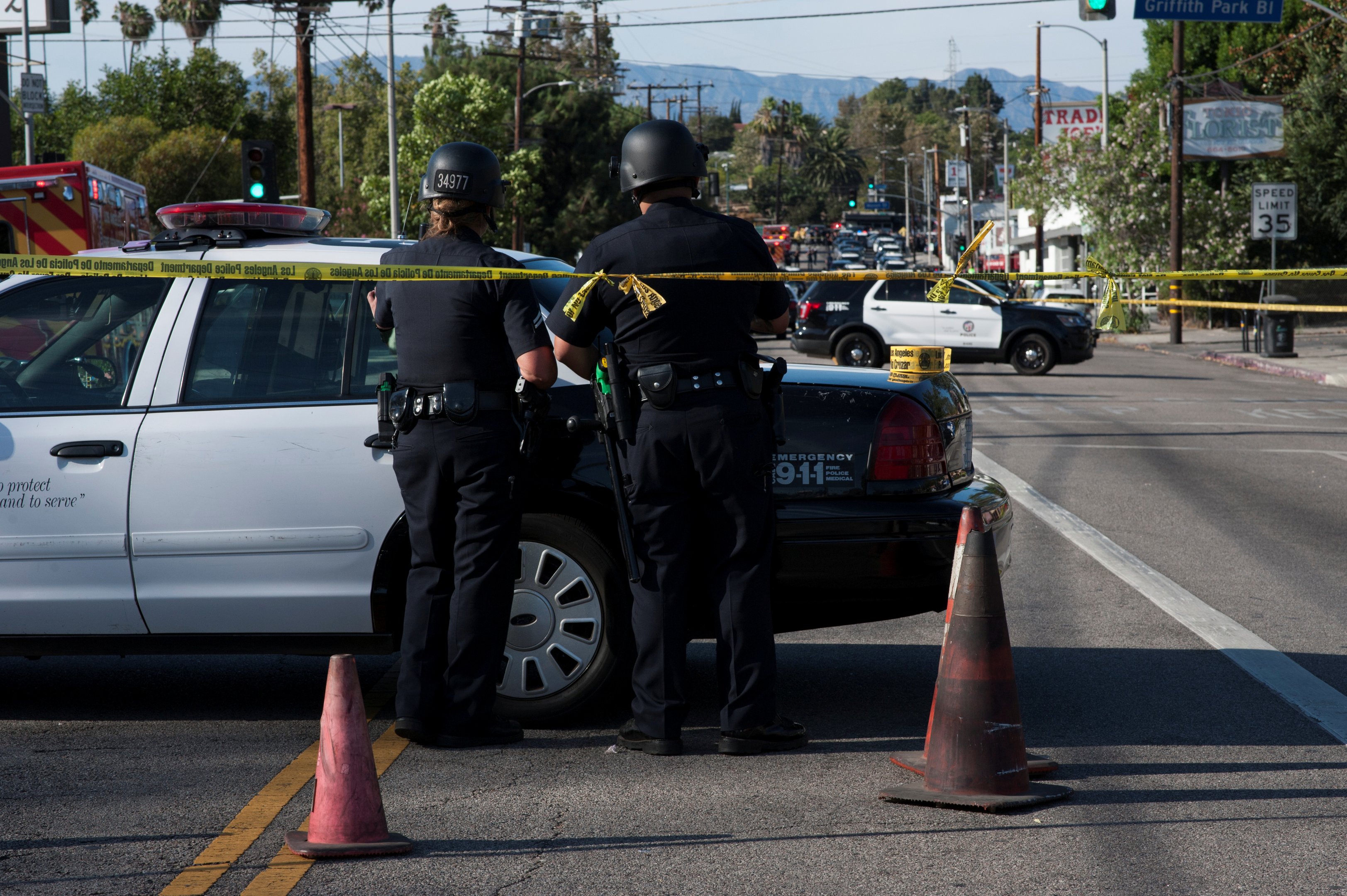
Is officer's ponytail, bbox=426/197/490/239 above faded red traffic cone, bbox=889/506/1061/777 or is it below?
above

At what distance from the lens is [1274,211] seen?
30.4 metres

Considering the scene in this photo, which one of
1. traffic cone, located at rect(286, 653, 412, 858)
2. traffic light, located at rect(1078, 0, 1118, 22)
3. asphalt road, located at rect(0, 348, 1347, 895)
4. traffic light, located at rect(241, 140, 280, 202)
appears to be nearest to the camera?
asphalt road, located at rect(0, 348, 1347, 895)

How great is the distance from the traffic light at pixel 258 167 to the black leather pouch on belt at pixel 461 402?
1406 centimetres

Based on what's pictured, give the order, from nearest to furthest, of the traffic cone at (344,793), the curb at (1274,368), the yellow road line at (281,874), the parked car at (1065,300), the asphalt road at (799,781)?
the yellow road line at (281,874) < the asphalt road at (799,781) < the traffic cone at (344,793) < the parked car at (1065,300) < the curb at (1274,368)

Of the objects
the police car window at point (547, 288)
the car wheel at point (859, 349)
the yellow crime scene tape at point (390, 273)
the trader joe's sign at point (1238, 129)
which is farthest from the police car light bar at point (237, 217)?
the trader joe's sign at point (1238, 129)

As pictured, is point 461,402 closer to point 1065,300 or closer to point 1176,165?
point 1065,300

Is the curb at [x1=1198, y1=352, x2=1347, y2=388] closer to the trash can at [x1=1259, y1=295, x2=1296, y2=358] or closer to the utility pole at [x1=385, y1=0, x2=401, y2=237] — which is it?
the trash can at [x1=1259, y1=295, x2=1296, y2=358]

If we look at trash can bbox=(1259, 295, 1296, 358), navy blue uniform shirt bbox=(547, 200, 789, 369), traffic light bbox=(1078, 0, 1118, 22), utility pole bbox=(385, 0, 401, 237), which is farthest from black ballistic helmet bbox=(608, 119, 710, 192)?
utility pole bbox=(385, 0, 401, 237)

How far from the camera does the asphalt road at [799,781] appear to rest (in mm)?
3754

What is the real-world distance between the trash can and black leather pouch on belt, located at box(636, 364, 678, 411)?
2668cm

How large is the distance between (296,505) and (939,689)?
225 cm

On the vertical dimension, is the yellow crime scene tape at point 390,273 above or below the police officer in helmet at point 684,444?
above

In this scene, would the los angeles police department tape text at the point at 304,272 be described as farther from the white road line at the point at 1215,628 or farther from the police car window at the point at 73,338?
the white road line at the point at 1215,628

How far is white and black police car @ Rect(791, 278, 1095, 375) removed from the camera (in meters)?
25.4
